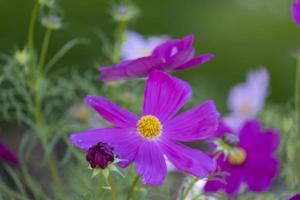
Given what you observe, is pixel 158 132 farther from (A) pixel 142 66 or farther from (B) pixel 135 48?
(B) pixel 135 48

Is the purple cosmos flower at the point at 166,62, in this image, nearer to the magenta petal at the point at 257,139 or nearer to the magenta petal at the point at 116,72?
the magenta petal at the point at 116,72

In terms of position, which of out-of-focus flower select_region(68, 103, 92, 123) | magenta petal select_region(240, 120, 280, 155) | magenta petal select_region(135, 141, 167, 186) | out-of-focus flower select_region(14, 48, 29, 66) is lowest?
out-of-focus flower select_region(68, 103, 92, 123)

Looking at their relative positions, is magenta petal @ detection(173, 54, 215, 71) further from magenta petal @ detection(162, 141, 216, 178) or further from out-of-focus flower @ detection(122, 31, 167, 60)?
out-of-focus flower @ detection(122, 31, 167, 60)

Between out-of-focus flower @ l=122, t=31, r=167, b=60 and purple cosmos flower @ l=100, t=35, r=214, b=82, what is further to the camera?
out-of-focus flower @ l=122, t=31, r=167, b=60

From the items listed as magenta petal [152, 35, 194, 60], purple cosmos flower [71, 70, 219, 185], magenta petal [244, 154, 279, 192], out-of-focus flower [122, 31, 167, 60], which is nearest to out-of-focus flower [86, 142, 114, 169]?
purple cosmos flower [71, 70, 219, 185]

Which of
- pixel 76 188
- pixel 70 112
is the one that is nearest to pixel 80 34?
pixel 70 112

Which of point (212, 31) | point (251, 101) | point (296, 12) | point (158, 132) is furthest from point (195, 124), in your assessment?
point (212, 31)

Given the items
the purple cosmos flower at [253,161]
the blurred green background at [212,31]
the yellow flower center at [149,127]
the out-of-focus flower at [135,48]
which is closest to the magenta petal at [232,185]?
the purple cosmos flower at [253,161]
